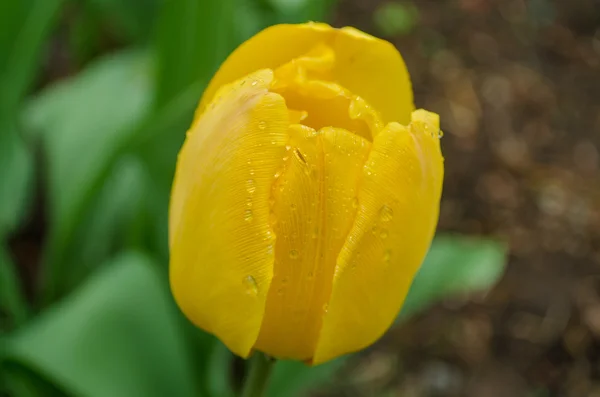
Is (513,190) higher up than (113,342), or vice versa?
(113,342)

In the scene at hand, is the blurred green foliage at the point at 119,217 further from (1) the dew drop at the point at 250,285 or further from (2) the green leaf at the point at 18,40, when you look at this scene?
(1) the dew drop at the point at 250,285

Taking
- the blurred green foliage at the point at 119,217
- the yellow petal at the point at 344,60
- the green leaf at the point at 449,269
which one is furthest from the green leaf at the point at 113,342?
the yellow petal at the point at 344,60

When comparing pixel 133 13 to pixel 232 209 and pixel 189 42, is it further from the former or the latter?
pixel 232 209

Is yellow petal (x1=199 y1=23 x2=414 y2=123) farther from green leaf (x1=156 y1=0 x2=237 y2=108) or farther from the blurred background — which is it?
green leaf (x1=156 y1=0 x2=237 y2=108)

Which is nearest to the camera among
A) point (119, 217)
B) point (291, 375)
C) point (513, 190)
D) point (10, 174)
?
point (291, 375)

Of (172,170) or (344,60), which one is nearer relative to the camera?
(344,60)

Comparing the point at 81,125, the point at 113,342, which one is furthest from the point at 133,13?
the point at 113,342

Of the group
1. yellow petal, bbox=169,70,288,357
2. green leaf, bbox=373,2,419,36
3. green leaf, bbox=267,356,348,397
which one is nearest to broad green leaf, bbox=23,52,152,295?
green leaf, bbox=267,356,348,397
